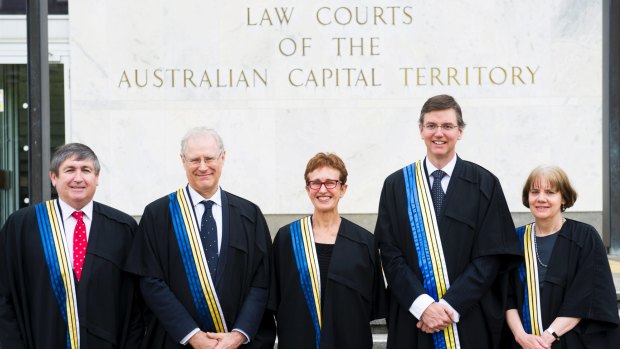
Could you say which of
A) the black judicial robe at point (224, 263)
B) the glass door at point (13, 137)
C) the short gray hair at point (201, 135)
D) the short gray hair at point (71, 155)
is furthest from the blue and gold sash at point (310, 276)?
the glass door at point (13, 137)

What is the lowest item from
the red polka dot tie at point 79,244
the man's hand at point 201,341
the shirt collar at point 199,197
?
the man's hand at point 201,341

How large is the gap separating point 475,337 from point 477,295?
0.76 feet

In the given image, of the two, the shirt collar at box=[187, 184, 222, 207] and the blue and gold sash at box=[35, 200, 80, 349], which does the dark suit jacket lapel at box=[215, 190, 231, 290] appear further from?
the blue and gold sash at box=[35, 200, 80, 349]

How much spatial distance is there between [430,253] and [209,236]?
43.3 inches

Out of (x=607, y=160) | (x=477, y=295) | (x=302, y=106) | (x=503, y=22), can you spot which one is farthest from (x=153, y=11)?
(x=477, y=295)

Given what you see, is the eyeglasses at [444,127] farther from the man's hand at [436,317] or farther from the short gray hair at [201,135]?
the short gray hair at [201,135]

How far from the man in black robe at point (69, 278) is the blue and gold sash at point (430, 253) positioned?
1.45 meters

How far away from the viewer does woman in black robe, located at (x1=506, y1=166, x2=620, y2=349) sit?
406cm

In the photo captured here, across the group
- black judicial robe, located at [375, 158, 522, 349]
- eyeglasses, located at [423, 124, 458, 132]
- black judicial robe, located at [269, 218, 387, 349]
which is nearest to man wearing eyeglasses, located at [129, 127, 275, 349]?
black judicial robe, located at [269, 218, 387, 349]

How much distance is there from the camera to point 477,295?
13.4 feet

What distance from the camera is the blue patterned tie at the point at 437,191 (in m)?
4.23

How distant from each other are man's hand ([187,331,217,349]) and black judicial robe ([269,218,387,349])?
390mm

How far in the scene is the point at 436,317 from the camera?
4047mm

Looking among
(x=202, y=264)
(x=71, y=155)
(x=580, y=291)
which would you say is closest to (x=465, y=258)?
(x=580, y=291)
